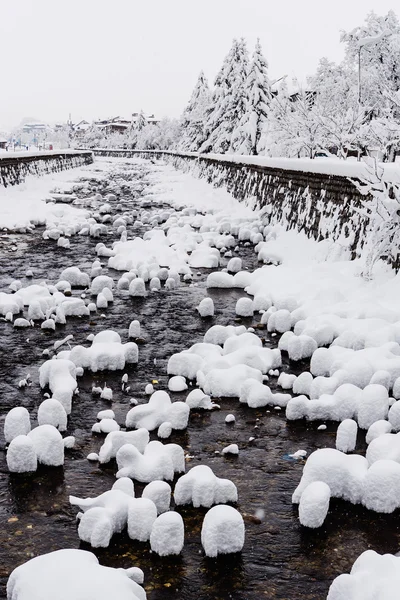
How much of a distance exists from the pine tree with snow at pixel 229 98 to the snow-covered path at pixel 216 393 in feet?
106

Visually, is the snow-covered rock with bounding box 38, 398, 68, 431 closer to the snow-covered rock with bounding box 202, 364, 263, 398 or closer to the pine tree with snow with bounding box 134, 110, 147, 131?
the snow-covered rock with bounding box 202, 364, 263, 398

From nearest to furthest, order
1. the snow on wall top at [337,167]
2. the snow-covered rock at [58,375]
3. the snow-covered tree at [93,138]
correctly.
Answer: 1. the snow-covered rock at [58,375]
2. the snow on wall top at [337,167]
3. the snow-covered tree at [93,138]

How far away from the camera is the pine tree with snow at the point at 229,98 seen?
43.1 m

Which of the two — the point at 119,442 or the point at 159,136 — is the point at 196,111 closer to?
the point at 159,136

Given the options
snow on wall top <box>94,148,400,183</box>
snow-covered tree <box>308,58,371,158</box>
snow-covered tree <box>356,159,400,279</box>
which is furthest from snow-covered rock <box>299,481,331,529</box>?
snow-covered tree <box>308,58,371,158</box>

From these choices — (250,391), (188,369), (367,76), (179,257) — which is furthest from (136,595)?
(367,76)

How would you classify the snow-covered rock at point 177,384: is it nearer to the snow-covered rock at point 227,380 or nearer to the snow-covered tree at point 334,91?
the snow-covered rock at point 227,380

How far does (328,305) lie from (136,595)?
4.97 meters

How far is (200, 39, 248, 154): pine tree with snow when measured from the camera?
141 ft

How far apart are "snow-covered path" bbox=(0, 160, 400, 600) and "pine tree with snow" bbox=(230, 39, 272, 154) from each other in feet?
95.3

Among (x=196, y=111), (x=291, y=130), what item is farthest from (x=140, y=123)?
(x=291, y=130)

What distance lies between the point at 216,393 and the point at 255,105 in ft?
124

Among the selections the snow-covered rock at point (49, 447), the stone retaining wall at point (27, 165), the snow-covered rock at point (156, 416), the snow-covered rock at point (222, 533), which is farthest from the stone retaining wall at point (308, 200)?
the stone retaining wall at point (27, 165)

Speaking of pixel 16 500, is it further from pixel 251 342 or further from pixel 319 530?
pixel 251 342
